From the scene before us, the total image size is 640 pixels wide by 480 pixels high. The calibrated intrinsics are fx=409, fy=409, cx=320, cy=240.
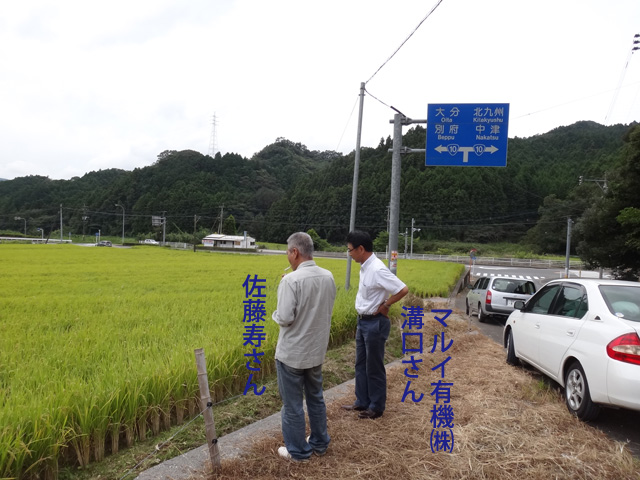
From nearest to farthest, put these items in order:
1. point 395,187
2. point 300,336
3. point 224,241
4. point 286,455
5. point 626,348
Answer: point 300,336, point 286,455, point 626,348, point 395,187, point 224,241

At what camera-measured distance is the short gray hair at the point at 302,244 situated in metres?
2.87

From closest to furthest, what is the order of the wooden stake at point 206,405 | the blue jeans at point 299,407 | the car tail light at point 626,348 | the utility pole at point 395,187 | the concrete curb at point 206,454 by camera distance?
the wooden stake at point 206,405, the concrete curb at point 206,454, the blue jeans at point 299,407, the car tail light at point 626,348, the utility pole at point 395,187

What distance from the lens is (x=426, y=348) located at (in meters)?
6.93

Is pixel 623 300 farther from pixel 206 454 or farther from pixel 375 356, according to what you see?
pixel 206 454

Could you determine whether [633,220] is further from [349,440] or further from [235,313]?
[349,440]

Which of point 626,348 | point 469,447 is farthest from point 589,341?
point 469,447

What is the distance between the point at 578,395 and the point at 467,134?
619cm

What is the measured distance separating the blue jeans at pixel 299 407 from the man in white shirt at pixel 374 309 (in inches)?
34.0

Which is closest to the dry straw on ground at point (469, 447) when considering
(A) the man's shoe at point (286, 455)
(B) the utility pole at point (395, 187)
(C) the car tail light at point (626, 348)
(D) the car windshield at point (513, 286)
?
(A) the man's shoe at point (286, 455)

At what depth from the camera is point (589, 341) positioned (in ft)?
12.4

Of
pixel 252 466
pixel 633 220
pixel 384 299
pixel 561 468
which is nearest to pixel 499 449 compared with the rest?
pixel 561 468

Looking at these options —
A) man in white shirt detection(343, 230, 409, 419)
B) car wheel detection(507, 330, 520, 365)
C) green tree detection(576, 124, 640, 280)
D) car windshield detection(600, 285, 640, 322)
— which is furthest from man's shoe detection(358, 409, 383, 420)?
green tree detection(576, 124, 640, 280)

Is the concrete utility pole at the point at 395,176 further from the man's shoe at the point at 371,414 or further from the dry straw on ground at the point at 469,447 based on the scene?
the man's shoe at the point at 371,414

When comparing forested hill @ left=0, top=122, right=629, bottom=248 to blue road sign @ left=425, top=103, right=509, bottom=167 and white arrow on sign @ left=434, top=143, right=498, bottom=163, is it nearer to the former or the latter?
blue road sign @ left=425, top=103, right=509, bottom=167
